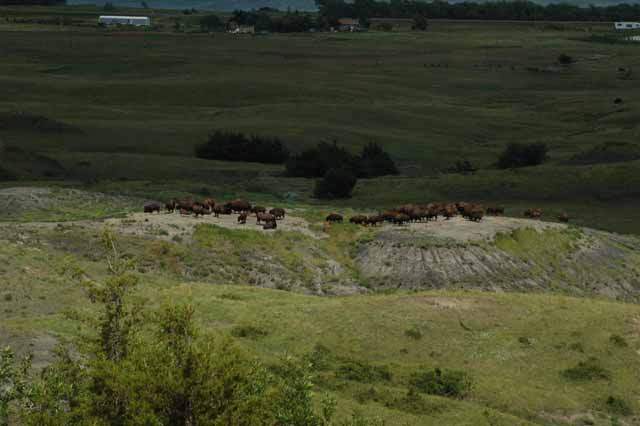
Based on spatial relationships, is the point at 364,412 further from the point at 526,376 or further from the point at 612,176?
the point at 612,176

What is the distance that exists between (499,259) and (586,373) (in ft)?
58.4

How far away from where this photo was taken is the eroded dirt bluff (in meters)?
48.0

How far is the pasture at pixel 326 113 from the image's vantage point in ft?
247

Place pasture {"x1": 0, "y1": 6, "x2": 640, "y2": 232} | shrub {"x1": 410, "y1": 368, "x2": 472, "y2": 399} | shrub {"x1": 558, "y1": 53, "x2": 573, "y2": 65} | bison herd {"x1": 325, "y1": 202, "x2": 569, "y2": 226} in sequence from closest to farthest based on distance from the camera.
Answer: shrub {"x1": 410, "y1": 368, "x2": 472, "y2": 399} → bison herd {"x1": 325, "y1": 202, "x2": 569, "y2": 226} → pasture {"x1": 0, "y1": 6, "x2": 640, "y2": 232} → shrub {"x1": 558, "y1": 53, "x2": 573, "y2": 65}

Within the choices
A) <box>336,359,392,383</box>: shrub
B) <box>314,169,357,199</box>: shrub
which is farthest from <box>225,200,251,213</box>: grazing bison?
<box>336,359,392,383</box>: shrub

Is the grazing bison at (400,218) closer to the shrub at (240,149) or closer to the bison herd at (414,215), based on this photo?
the bison herd at (414,215)

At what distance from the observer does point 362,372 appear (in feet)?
102

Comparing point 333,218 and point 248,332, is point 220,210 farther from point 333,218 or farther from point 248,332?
point 248,332

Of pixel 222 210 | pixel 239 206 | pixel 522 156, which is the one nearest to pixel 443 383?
pixel 222 210

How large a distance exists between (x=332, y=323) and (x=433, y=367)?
4.53 metres

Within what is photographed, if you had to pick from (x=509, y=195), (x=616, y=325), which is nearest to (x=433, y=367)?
(x=616, y=325)

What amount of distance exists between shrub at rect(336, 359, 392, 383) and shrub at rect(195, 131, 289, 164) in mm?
59949

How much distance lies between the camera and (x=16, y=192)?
58.2m

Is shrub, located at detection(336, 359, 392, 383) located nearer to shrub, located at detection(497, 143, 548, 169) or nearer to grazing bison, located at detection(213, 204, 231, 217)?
grazing bison, located at detection(213, 204, 231, 217)
